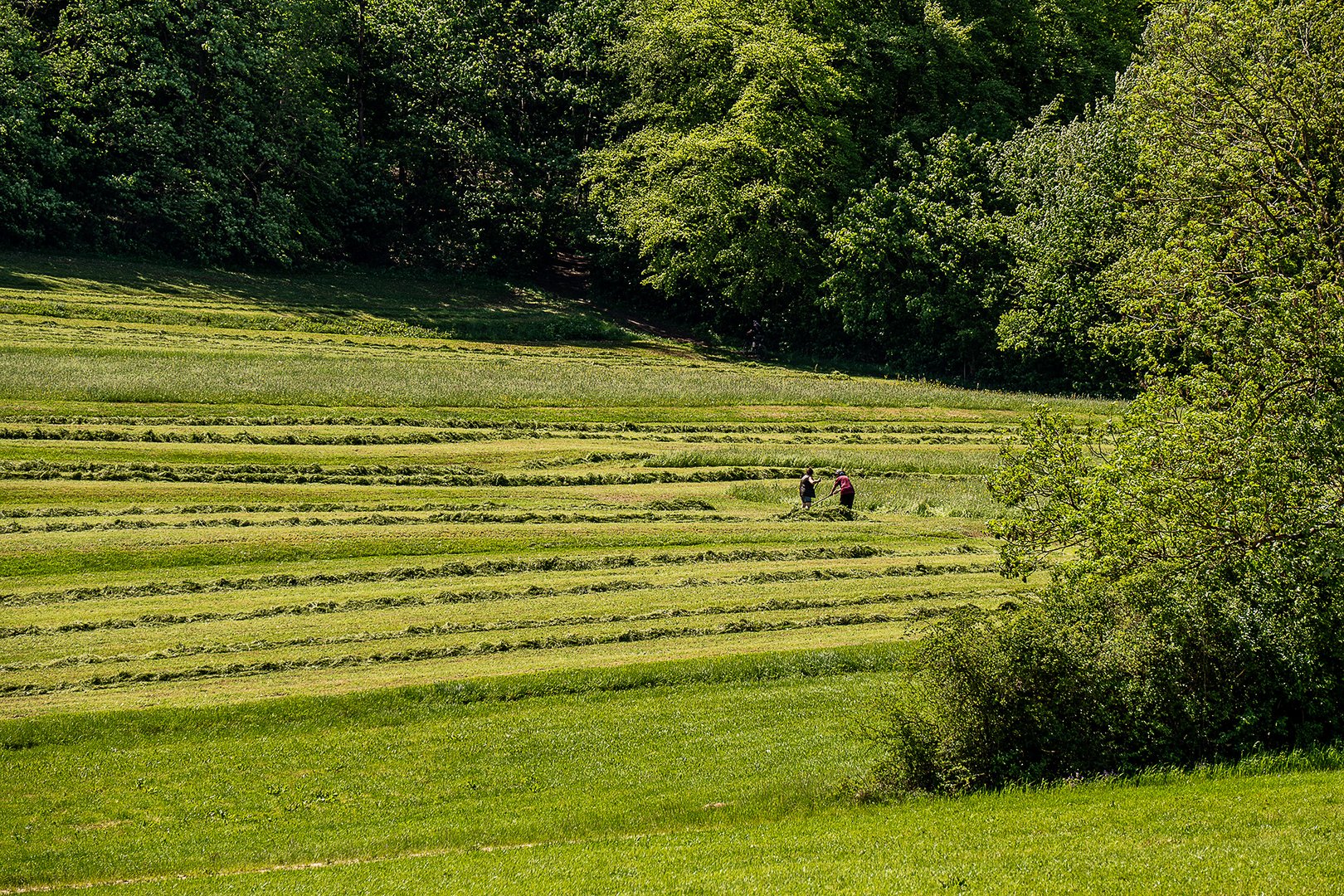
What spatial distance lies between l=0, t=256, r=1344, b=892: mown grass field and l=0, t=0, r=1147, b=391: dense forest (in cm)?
1562

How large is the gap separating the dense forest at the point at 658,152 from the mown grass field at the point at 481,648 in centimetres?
1562

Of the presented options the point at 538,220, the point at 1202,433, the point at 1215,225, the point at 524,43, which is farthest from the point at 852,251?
the point at 1202,433

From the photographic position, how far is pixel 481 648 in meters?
25.4

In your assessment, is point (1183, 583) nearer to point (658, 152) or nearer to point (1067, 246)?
point (1067, 246)

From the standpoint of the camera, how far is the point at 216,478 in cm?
3859

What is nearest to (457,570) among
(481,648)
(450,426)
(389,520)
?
(389,520)

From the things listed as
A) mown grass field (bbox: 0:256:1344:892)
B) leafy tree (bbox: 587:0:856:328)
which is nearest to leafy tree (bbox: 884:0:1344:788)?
mown grass field (bbox: 0:256:1344:892)

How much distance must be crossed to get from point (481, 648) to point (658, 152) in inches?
2052

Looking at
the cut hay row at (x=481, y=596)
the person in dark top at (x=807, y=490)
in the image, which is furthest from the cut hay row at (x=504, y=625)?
the person in dark top at (x=807, y=490)

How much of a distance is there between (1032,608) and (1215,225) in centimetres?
1470

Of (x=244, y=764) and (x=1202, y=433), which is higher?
(x=1202, y=433)

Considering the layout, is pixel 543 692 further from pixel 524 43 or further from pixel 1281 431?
pixel 524 43

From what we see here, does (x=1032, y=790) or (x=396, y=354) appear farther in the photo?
(x=396, y=354)

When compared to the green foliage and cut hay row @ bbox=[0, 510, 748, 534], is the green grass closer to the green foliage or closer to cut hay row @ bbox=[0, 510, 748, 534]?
cut hay row @ bbox=[0, 510, 748, 534]
